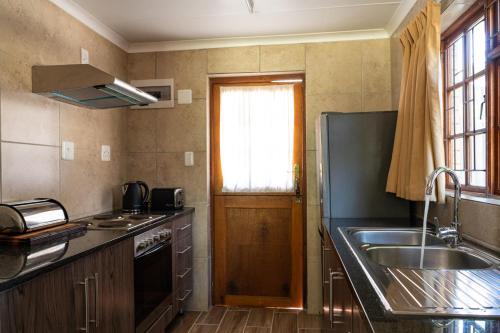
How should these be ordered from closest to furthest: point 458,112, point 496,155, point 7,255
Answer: point 7,255 → point 496,155 → point 458,112

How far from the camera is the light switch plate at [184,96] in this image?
9.77ft

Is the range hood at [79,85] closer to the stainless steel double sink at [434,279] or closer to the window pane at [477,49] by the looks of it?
the stainless steel double sink at [434,279]

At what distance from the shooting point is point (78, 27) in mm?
2365

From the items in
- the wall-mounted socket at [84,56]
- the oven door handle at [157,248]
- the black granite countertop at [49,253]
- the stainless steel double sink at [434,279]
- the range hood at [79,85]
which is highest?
the wall-mounted socket at [84,56]

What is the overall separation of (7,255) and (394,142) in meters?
2.16

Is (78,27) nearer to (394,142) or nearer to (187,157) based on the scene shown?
(187,157)

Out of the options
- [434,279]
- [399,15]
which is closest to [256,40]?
[399,15]

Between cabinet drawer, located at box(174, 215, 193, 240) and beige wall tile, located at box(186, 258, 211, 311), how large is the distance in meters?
0.31

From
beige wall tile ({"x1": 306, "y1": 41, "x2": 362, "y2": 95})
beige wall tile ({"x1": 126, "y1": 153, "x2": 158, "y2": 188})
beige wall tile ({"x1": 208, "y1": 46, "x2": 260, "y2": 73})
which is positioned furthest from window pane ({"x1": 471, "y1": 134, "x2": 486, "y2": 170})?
beige wall tile ({"x1": 126, "y1": 153, "x2": 158, "y2": 188})

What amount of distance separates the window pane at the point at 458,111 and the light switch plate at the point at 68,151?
2.45 m

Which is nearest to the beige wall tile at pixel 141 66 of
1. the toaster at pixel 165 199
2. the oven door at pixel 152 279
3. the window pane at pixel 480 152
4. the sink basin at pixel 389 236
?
the toaster at pixel 165 199

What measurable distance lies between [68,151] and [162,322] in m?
1.34

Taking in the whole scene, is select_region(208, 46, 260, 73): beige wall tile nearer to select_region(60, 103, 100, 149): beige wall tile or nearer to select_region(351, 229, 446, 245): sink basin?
select_region(60, 103, 100, 149): beige wall tile

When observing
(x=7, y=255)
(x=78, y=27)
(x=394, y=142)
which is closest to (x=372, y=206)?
(x=394, y=142)
